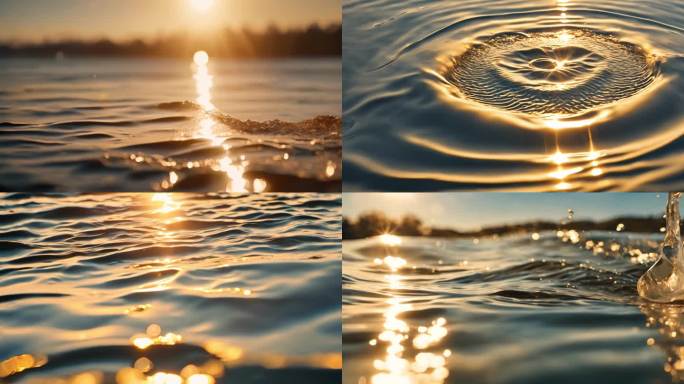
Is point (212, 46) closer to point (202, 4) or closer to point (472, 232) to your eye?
point (202, 4)

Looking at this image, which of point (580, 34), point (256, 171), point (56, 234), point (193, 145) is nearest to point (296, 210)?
point (256, 171)

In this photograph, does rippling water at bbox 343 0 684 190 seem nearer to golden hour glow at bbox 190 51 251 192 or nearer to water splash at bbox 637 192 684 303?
water splash at bbox 637 192 684 303

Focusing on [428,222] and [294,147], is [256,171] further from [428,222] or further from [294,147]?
[428,222]

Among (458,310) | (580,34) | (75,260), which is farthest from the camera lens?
(580,34)

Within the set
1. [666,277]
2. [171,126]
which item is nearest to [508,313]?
[666,277]

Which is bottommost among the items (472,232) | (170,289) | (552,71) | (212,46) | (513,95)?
(170,289)

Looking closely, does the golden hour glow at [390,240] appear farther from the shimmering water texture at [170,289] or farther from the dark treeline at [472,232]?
the shimmering water texture at [170,289]

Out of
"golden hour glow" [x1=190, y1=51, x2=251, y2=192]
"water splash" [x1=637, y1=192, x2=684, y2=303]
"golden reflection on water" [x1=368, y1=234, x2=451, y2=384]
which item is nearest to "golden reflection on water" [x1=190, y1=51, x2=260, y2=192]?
"golden hour glow" [x1=190, y1=51, x2=251, y2=192]
